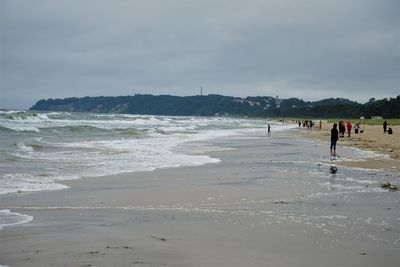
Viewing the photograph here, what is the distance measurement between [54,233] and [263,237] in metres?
3.23

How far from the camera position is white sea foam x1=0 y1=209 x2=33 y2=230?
775 centimetres

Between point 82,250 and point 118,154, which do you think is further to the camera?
point 118,154

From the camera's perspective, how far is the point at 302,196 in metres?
10.8

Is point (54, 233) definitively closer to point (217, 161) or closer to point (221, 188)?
point (221, 188)

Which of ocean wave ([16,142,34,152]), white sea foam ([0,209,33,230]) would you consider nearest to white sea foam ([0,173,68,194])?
white sea foam ([0,209,33,230])

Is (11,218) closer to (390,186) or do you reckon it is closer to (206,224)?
(206,224)

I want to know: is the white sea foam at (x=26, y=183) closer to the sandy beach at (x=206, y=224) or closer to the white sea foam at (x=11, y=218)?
the sandy beach at (x=206, y=224)

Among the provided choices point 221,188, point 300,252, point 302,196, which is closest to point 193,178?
point 221,188

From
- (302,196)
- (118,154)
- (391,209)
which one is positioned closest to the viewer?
(391,209)

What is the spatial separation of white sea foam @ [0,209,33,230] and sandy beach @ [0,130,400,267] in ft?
0.66

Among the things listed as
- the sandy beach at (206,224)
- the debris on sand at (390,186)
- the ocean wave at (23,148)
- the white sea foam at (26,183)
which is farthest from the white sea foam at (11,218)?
the ocean wave at (23,148)

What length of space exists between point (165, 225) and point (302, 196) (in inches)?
167

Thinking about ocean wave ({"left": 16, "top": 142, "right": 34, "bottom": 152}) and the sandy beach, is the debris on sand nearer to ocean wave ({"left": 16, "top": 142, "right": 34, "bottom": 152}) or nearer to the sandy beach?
the sandy beach

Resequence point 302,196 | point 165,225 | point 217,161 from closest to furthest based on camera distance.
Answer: point 165,225 < point 302,196 < point 217,161
